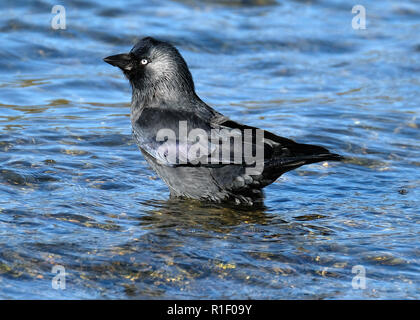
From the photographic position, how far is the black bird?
21.6 feet

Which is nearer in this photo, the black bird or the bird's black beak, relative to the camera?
the black bird

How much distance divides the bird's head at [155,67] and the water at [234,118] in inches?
36.6

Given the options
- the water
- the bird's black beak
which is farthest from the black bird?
→ the water

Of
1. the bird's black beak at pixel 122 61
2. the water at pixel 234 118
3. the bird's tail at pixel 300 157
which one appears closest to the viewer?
the water at pixel 234 118

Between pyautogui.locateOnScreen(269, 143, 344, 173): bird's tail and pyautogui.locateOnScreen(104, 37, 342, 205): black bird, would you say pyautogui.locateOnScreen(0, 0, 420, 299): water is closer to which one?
pyautogui.locateOnScreen(104, 37, 342, 205): black bird

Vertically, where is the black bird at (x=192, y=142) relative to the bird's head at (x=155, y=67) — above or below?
below

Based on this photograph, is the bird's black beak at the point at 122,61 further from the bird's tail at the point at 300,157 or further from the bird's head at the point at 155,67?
the bird's tail at the point at 300,157

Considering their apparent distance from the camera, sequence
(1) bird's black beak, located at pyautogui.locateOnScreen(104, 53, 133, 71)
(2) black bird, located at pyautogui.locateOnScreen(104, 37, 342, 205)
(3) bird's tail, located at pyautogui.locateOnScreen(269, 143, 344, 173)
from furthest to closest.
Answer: (1) bird's black beak, located at pyautogui.locateOnScreen(104, 53, 133, 71) → (2) black bird, located at pyautogui.locateOnScreen(104, 37, 342, 205) → (3) bird's tail, located at pyautogui.locateOnScreen(269, 143, 344, 173)

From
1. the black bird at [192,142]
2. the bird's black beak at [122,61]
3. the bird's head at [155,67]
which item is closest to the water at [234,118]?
the black bird at [192,142]

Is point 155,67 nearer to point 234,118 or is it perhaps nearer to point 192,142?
point 192,142

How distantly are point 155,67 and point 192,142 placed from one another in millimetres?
898

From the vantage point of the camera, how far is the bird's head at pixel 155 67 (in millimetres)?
7059

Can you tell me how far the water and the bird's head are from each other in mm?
930

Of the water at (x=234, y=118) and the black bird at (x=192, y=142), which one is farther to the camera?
the black bird at (x=192, y=142)
